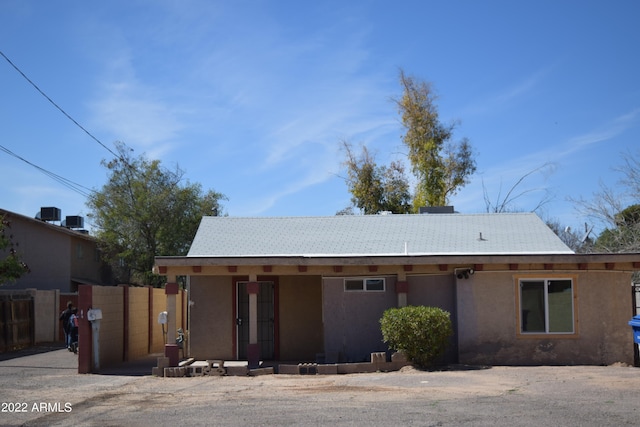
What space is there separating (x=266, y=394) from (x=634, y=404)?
19.7ft

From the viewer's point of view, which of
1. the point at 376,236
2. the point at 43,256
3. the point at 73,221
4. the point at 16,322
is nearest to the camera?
the point at 376,236

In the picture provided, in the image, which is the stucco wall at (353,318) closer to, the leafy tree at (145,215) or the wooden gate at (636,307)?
the wooden gate at (636,307)

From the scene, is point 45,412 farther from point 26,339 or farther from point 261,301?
point 26,339

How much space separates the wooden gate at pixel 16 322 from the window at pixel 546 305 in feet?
53.8

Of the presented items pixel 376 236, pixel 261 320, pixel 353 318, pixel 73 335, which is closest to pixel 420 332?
pixel 353 318

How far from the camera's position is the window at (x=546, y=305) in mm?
17266

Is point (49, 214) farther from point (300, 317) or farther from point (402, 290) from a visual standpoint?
point (402, 290)

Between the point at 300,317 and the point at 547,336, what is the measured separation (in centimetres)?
643

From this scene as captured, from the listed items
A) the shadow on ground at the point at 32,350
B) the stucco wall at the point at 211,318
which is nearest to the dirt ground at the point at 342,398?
the stucco wall at the point at 211,318

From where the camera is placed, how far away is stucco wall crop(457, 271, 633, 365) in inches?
678

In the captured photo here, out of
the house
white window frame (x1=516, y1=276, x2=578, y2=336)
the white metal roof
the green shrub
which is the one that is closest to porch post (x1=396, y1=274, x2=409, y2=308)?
the house

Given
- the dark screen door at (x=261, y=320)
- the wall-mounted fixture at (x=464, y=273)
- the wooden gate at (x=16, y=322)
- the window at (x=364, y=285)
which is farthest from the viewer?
the wooden gate at (x=16, y=322)

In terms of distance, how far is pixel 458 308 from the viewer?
57.3ft

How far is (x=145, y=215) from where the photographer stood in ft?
120
